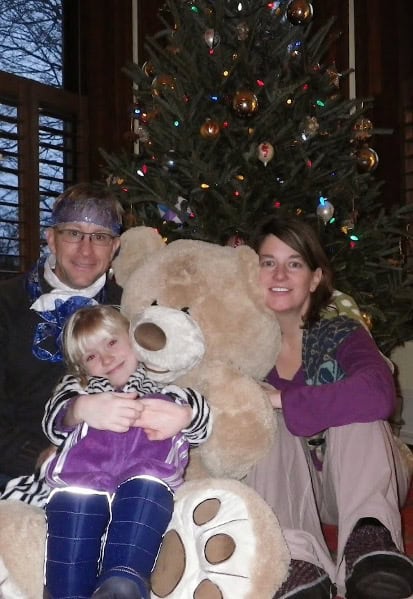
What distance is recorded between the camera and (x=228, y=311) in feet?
5.30

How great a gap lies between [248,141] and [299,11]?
1.59 ft

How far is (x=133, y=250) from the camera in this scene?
1771 mm

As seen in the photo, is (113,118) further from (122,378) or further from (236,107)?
(122,378)

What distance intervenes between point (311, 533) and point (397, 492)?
213 millimetres

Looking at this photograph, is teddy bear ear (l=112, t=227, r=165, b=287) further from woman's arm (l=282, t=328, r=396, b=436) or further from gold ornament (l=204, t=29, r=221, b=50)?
gold ornament (l=204, t=29, r=221, b=50)

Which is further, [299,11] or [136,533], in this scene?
[299,11]

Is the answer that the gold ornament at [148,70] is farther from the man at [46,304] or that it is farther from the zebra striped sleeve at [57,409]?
the zebra striped sleeve at [57,409]

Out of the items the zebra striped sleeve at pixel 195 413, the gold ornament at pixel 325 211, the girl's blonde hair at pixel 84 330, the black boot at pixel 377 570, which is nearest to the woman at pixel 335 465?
the black boot at pixel 377 570

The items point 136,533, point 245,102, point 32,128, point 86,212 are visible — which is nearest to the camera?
point 136,533

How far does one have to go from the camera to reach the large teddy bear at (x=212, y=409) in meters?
1.28

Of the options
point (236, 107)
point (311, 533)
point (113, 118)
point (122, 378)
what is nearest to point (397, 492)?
point (311, 533)

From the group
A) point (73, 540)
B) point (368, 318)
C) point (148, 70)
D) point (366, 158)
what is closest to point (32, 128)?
point (148, 70)

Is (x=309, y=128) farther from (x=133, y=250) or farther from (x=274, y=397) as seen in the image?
(x=274, y=397)

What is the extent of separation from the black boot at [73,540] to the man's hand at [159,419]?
0.15 m
